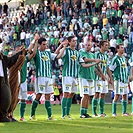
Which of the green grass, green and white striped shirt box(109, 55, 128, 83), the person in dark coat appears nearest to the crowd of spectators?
green and white striped shirt box(109, 55, 128, 83)

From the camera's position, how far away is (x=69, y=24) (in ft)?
A: 148

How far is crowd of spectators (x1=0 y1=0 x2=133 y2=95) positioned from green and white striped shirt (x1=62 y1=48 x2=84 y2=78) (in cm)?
1501

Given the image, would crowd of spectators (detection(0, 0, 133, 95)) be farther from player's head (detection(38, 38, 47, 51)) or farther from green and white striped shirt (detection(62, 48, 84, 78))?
player's head (detection(38, 38, 47, 51))

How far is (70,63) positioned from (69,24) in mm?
25122

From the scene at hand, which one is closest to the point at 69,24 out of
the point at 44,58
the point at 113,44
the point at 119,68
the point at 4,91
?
the point at 113,44

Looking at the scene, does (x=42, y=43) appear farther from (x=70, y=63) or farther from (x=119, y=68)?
(x=119, y=68)

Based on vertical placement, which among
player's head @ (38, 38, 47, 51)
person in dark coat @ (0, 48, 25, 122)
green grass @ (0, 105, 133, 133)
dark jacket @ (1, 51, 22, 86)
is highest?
player's head @ (38, 38, 47, 51)

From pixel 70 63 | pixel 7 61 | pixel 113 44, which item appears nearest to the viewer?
pixel 7 61

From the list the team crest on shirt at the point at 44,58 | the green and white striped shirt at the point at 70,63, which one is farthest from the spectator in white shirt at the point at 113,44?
the team crest on shirt at the point at 44,58

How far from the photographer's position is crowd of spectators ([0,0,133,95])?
130ft

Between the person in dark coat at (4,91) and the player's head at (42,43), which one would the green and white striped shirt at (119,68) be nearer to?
the player's head at (42,43)

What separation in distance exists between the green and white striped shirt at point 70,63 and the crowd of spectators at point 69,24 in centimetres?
1501

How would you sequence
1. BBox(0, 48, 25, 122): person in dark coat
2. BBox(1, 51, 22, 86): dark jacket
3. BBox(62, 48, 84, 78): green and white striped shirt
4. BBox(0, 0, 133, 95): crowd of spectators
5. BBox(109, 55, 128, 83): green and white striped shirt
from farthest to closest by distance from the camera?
BBox(0, 0, 133, 95): crowd of spectators
BBox(109, 55, 128, 83): green and white striped shirt
BBox(62, 48, 84, 78): green and white striped shirt
BBox(1, 51, 22, 86): dark jacket
BBox(0, 48, 25, 122): person in dark coat

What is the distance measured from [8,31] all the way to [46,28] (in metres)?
4.27
